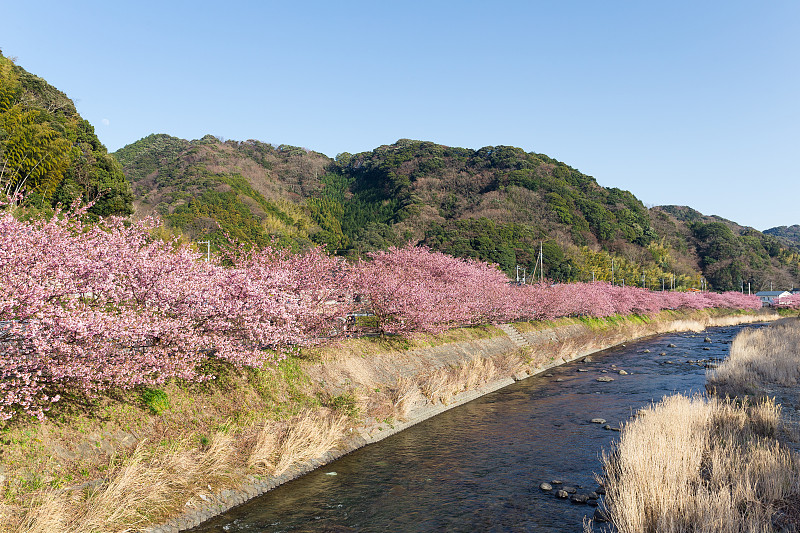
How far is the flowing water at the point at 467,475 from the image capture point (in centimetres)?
1181

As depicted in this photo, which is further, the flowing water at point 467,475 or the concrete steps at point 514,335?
the concrete steps at point 514,335

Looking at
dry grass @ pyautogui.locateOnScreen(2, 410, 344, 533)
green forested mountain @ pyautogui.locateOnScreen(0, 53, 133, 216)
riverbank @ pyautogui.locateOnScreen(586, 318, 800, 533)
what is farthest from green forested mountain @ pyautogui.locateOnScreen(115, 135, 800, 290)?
riverbank @ pyautogui.locateOnScreen(586, 318, 800, 533)

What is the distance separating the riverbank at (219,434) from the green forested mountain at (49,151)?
1189 inches

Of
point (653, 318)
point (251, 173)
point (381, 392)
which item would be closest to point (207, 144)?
point (251, 173)

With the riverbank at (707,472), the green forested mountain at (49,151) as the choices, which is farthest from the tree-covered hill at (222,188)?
the riverbank at (707,472)

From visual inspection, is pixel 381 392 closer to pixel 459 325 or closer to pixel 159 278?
pixel 159 278

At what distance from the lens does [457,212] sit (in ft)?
458

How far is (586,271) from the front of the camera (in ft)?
351

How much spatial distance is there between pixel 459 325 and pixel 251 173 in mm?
136606

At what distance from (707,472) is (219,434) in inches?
491

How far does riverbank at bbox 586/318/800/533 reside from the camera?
9570 millimetres

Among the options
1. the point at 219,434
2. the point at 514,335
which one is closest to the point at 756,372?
the point at 514,335

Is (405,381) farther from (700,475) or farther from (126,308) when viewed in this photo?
(700,475)

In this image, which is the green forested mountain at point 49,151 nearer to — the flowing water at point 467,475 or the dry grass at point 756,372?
the flowing water at point 467,475
